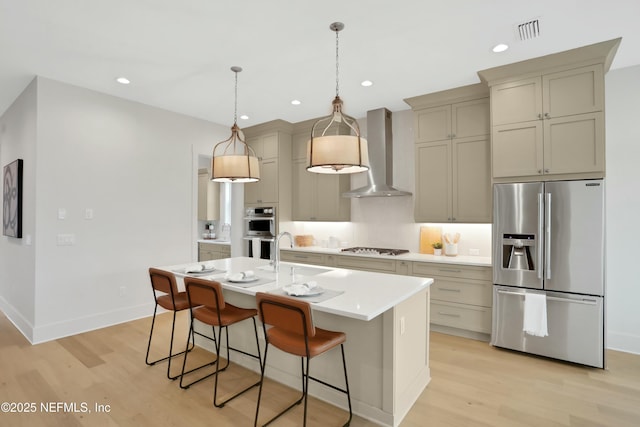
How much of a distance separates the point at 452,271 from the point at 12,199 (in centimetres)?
543

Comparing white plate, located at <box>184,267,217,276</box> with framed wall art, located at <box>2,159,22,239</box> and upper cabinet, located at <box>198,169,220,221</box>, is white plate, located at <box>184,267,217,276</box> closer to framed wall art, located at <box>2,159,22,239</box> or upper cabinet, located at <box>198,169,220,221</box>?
framed wall art, located at <box>2,159,22,239</box>

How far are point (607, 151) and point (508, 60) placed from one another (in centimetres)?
145

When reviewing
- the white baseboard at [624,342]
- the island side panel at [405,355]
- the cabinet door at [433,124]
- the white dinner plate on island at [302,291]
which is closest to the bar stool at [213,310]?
the white dinner plate on island at [302,291]

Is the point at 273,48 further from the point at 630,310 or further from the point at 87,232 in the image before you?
→ the point at 630,310

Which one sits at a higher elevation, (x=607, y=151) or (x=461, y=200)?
(x=607, y=151)

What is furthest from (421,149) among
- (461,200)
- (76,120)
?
(76,120)

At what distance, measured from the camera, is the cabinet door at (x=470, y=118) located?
3826 millimetres

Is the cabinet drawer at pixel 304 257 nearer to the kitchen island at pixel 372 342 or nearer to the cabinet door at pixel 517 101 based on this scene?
the kitchen island at pixel 372 342

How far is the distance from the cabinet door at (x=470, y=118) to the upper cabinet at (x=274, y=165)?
102 inches

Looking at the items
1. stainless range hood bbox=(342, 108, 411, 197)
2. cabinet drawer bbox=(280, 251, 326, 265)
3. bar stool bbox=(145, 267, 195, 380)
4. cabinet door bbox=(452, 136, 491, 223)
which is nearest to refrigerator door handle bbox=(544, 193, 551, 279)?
cabinet door bbox=(452, 136, 491, 223)

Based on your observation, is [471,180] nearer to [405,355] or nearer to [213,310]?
[405,355]

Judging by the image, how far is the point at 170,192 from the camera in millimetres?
4762

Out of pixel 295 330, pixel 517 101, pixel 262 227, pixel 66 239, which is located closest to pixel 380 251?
pixel 262 227

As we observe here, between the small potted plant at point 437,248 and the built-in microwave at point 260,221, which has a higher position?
the built-in microwave at point 260,221
